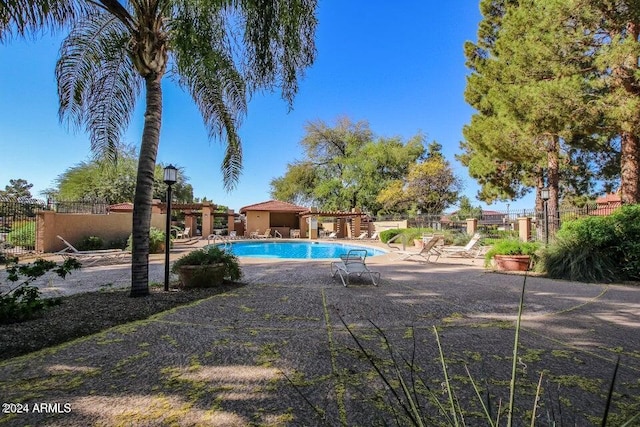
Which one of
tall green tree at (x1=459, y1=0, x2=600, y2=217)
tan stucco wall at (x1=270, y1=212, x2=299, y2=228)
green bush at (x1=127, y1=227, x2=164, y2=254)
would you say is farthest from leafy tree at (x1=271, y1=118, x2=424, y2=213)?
green bush at (x1=127, y1=227, x2=164, y2=254)

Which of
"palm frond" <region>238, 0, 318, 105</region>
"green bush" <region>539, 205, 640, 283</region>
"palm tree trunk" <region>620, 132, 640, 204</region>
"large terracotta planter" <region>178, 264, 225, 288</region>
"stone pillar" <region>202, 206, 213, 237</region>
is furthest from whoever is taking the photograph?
"stone pillar" <region>202, 206, 213, 237</region>

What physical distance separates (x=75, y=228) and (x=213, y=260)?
11647 mm

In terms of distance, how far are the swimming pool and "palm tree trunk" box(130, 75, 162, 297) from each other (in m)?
12.0

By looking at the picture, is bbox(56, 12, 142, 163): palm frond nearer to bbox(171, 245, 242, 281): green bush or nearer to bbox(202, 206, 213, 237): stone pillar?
bbox(171, 245, 242, 281): green bush

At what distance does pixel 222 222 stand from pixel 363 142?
1852cm

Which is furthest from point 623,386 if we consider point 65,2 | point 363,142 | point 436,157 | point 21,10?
point 363,142

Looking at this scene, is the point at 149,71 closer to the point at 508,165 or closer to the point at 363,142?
the point at 508,165

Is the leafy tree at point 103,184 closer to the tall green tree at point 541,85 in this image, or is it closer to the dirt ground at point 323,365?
the tall green tree at point 541,85

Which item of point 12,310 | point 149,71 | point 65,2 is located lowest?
point 12,310

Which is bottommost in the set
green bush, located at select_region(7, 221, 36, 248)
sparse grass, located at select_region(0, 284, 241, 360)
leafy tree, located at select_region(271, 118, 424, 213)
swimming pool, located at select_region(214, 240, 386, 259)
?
swimming pool, located at select_region(214, 240, 386, 259)

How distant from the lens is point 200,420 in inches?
91.0

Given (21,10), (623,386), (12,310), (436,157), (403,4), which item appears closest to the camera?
(623,386)

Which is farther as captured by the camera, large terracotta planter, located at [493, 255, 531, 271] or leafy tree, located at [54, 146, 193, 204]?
leafy tree, located at [54, 146, 193, 204]

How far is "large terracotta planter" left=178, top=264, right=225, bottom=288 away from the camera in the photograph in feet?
22.1
